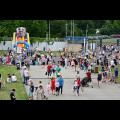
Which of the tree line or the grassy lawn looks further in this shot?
the tree line

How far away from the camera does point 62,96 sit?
17328mm

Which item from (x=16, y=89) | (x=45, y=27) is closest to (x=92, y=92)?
(x=16, y=89)

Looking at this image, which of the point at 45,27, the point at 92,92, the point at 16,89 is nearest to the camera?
the point at 92,92

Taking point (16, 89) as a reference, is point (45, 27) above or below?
above

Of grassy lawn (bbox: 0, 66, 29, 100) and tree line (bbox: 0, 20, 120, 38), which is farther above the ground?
tree line (bbox: 0, 20, 120, 38)

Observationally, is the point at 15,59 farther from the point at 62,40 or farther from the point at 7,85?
the point at 62,40

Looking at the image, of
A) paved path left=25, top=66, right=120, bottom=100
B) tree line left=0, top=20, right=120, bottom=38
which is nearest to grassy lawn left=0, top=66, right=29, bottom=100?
paved path left=25, top=66, right=120, bottom=100

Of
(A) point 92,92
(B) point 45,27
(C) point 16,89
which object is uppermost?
(B) point 45,27

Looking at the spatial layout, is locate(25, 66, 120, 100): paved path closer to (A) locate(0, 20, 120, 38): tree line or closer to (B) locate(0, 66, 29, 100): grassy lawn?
(B) locate(0, 66, 29, 100): grassy lawn

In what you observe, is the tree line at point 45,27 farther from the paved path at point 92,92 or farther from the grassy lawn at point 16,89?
the paved path at point 92,92

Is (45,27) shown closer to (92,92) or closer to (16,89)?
(16,89)
